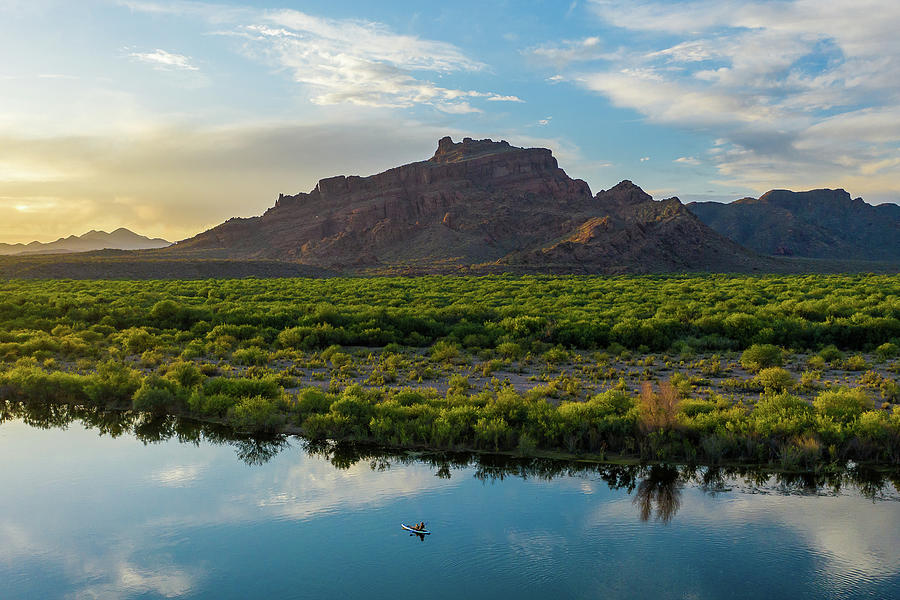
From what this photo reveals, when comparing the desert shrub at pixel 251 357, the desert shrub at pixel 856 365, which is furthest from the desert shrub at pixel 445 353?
the desert shrub at pixel 856 365

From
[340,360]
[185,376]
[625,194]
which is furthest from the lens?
[625,194]

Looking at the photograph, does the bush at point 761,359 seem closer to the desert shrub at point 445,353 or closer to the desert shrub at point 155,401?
the desert shrub at point 445,353

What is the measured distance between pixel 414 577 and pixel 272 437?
22.0 feet

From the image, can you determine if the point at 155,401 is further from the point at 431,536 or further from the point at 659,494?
the point at 659,494

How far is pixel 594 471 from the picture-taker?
11.9m

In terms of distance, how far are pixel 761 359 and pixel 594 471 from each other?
32.1 ft

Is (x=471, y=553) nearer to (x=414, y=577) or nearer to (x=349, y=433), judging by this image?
(x=414, y=577)

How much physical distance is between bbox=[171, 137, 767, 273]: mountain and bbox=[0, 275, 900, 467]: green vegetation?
67.6 m

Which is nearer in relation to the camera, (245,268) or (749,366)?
(749,366)

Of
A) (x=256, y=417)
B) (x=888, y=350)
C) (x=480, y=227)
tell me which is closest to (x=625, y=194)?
(x=480, y=227)

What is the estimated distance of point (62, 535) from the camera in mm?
9812

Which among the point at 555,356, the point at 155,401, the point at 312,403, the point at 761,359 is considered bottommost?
the point at 155,401

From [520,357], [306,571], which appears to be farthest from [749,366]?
[306,571]

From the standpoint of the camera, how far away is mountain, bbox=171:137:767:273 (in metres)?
110
